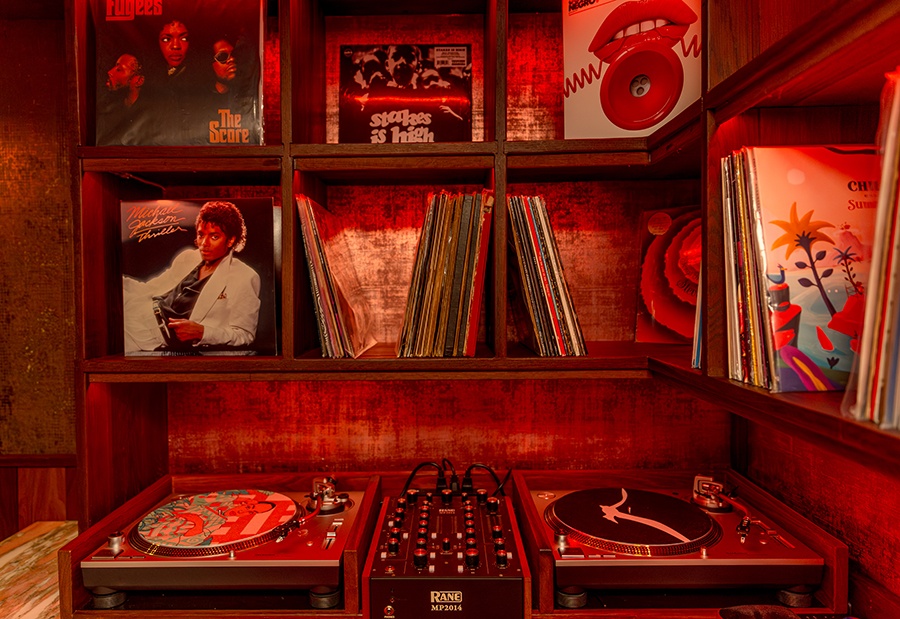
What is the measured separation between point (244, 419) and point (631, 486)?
43.1 inches

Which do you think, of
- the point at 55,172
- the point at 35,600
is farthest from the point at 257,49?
the point at 35,600

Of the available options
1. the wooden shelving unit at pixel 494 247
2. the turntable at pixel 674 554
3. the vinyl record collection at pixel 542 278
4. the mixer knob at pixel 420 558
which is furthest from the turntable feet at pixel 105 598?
the vinyl record collection at pixel 542 278

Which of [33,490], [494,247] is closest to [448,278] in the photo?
[494,247]

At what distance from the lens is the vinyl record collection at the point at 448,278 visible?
1237 millimetres

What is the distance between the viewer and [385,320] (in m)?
1.59

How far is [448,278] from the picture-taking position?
124cm

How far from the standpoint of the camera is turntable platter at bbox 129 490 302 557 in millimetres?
1136

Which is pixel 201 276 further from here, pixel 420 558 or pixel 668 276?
pixel 668 276

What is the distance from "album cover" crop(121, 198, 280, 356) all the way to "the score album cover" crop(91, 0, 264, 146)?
0.16 m

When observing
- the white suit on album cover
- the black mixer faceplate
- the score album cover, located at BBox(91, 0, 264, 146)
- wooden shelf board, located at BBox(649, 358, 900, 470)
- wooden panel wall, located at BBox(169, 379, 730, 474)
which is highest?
the score album cover, located at BBox(91, 0, 264, 146)

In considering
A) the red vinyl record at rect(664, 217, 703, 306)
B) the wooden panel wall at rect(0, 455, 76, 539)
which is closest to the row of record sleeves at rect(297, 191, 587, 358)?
the red vinyl record at rect(664, 217, 703, 306)

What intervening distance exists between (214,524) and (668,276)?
48.3 inches

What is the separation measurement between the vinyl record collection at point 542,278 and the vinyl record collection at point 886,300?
0.67m

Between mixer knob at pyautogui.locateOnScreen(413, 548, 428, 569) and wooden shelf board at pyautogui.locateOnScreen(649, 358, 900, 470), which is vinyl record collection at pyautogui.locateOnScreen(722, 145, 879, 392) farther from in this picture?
mixer knob at pyautogui.locateOnScreen(413, 548, 428, 569)
